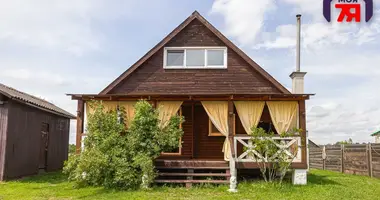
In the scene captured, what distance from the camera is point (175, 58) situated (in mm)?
14844

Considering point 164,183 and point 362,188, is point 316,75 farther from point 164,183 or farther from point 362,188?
point 164,183

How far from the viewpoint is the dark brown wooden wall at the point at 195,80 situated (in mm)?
14289

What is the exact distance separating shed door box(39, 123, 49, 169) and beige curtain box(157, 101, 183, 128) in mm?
→ 7418

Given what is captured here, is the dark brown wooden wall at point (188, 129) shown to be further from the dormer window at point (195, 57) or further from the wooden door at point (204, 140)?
the dormer window at point (195, 57)

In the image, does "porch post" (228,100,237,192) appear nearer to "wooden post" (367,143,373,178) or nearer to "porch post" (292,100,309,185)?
"porch post" (292,100,309,185)

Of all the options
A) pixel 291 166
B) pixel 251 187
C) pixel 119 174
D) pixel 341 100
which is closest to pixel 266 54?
pixel 341 100

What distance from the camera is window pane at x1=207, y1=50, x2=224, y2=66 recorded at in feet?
48.5

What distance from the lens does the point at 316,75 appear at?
16141 mm

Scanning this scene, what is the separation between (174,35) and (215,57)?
192 centimetres

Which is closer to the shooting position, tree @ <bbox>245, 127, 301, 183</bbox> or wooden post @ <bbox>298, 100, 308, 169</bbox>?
tree @ <bbox>245, 127, 301, 183</bbox>

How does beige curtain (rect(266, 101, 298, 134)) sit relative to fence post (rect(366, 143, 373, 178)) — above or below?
above

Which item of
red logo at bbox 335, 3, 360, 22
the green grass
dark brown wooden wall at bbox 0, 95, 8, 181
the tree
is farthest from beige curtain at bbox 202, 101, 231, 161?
dark brown wooden wall at bbox 0, 95, 8, 181

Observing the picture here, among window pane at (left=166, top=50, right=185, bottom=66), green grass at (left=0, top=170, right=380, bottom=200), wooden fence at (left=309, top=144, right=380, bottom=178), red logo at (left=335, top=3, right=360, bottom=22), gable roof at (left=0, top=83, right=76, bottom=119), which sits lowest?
green grass at (left=0, top=170, right=380, bottom=200)

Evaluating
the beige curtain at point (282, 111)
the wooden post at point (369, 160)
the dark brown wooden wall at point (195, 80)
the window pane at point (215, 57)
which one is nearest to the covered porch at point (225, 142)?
the beige curtain at point (282, 111)
